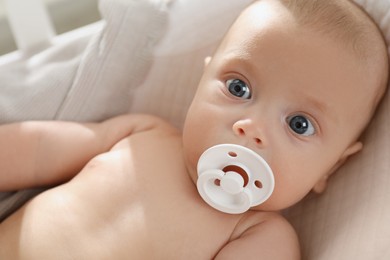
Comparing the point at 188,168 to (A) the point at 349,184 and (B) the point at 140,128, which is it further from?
(A) the point at 349,184

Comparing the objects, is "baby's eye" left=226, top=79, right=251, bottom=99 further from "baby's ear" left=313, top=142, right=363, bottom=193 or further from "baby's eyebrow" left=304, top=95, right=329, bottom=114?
"baby's ear" left=313, top=142, right=363, bottom=193

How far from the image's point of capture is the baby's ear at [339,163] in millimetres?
942

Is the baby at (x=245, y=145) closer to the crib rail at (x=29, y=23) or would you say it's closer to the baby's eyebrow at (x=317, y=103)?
the baby's eyebrow at (x=317, y=103)

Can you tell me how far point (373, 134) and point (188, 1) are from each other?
0.42m

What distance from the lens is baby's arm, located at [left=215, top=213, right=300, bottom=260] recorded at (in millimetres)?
871

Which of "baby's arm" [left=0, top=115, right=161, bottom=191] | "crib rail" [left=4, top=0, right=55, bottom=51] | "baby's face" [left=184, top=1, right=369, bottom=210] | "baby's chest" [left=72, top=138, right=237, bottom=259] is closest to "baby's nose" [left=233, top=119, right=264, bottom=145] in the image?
"baby's face" [left=184, top=1, right=369, bottom=210]

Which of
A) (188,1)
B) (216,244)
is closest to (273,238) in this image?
(216,244)

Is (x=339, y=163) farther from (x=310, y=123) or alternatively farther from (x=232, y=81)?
(x=232, y=81)

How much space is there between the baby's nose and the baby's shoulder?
6.3 inches

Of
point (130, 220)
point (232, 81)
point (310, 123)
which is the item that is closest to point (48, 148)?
point (130, 220)

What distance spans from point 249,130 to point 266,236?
0.61ft

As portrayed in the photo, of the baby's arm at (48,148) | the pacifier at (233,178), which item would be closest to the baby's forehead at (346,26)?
the pacifier at (233,178)

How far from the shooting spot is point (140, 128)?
104 cm

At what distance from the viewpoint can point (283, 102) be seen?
0.85m
